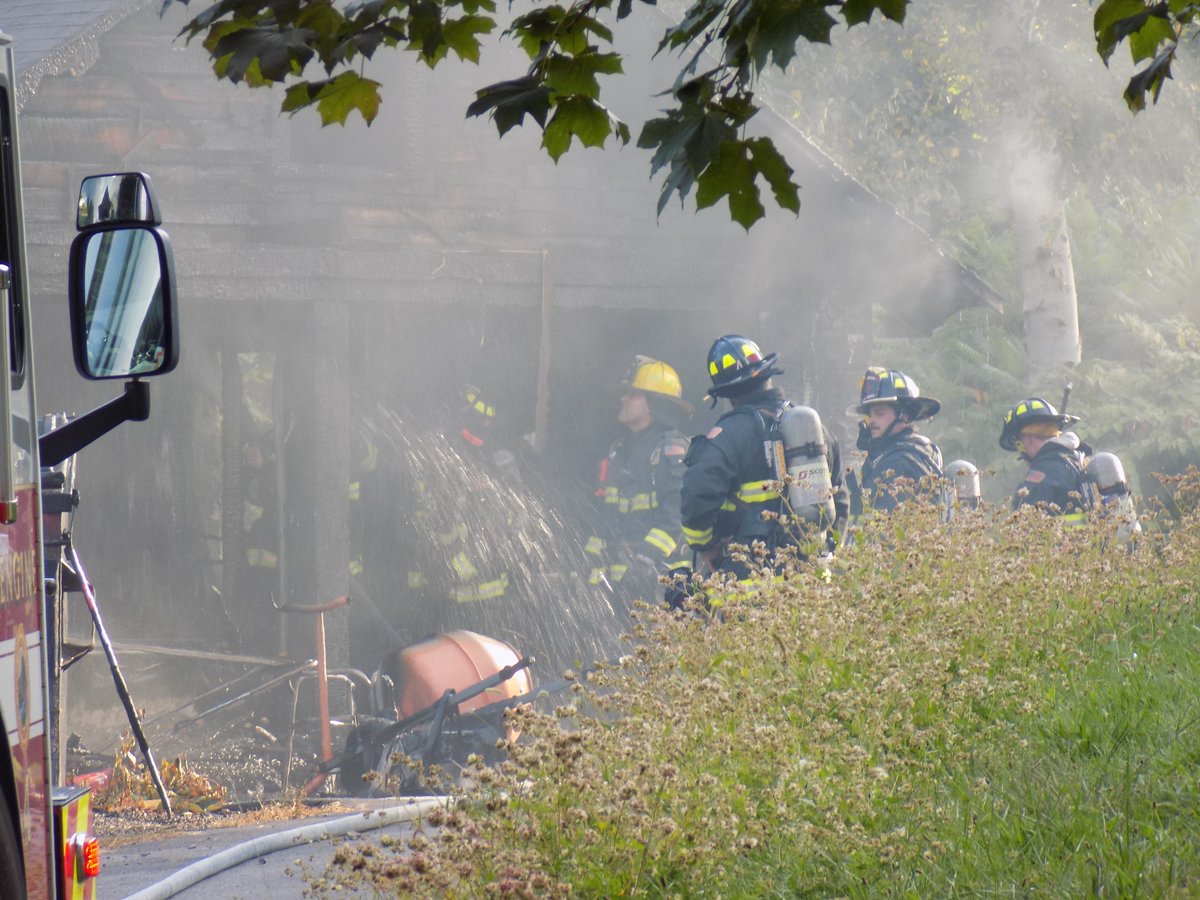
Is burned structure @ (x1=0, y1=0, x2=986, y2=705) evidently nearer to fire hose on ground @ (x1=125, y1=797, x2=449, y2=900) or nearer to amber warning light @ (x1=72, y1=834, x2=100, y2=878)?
fire hose on ground @ (x1=125, y1=797, x2=449, y2=900)

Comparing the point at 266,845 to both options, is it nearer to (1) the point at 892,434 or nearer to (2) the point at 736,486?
(2) the point at 736,486

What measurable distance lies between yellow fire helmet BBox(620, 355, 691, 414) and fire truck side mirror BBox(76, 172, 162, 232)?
9822mm

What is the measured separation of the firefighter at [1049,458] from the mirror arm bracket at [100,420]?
8.00 meters

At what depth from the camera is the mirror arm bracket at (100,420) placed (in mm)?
2840

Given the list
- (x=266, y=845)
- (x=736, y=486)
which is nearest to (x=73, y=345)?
(x=266, y=845)

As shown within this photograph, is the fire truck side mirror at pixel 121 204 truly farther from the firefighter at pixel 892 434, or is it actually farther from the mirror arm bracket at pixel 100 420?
the firefighter at pixel 892 434

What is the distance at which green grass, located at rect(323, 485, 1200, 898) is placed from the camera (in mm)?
3369

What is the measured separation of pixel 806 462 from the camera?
25.3 ft

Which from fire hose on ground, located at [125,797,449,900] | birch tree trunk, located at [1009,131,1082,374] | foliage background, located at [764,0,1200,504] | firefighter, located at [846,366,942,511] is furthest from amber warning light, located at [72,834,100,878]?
foliage background, located at [764,0,1200,504]

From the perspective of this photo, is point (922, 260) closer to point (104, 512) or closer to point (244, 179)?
point (244, 179)

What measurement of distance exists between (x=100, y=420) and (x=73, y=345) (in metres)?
0.28

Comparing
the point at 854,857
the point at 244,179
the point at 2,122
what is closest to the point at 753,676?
the point at 854,857

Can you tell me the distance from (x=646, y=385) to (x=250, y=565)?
375cm

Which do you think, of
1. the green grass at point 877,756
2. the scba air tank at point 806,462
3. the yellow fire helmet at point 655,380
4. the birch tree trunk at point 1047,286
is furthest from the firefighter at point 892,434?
the birch tree trunk at point 1047,286
